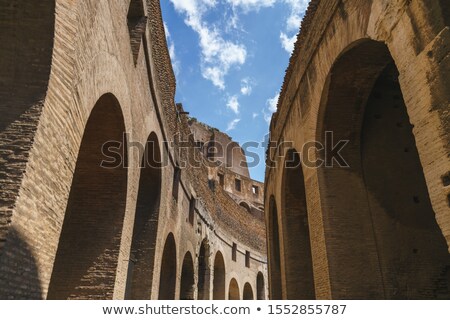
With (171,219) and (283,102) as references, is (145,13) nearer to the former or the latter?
(283,102)

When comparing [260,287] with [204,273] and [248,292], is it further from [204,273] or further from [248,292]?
[204,273]

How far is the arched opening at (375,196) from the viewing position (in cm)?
544

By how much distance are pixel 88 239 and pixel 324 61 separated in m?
4.83

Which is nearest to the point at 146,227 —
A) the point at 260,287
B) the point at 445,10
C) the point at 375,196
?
the point at 375,196

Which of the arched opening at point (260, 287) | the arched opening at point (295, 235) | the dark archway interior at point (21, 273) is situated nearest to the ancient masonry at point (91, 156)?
the dark archway interior at point (21, 273)

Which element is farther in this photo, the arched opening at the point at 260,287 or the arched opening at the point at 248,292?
the arched opening at the point at 260,287

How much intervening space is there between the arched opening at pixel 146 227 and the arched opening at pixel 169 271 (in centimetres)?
171

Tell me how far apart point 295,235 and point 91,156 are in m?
4.96

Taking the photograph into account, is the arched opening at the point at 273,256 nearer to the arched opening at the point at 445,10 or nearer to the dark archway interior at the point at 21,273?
the dark archway interior at the point at 21,273

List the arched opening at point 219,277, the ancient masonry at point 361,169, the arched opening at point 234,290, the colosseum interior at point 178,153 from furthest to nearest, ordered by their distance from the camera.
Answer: the arched opening at point 234,290 → the arched opening at point 219,277 → the ancient masonry at point 361,169 → the colosseum interior at point 178,153

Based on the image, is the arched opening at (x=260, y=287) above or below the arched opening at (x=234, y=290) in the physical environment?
above

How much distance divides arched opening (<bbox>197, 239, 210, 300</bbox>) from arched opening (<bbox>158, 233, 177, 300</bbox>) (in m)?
4.58

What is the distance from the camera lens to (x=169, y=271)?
10.6 m
